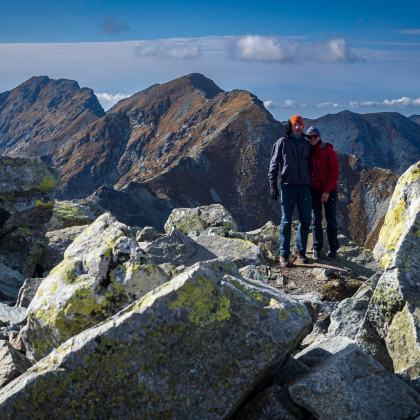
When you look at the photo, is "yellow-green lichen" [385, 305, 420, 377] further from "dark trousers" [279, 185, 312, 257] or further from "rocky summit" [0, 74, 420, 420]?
"dark trousers" [279, 185, 312, 257]

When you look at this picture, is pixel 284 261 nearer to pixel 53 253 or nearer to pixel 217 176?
pixel 53 253

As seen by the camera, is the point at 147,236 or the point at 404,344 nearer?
the point at 404,344

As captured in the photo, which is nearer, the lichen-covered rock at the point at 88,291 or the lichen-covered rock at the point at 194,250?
the lichen-covered rock at the point at 88,291

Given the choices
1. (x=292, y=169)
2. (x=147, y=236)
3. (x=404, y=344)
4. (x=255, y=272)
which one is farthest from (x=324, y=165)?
(x=404, y=344)

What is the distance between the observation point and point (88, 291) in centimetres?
539

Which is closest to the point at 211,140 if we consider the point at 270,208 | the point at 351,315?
the point at 270,208

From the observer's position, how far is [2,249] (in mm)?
12031

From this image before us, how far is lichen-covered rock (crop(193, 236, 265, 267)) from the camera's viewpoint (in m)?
11.4

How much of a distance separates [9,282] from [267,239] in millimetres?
9216

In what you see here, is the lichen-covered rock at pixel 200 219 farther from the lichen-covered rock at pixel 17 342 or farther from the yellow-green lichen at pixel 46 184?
the lichen-covered rock at pixel 17 342

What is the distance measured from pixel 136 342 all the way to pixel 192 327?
0.66m

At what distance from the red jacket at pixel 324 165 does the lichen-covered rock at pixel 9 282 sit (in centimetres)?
990

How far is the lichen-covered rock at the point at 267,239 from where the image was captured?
44.6 ft

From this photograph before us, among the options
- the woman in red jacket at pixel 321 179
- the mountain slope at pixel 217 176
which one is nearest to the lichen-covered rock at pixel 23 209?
the woman in red jacket at pixel 321 179
